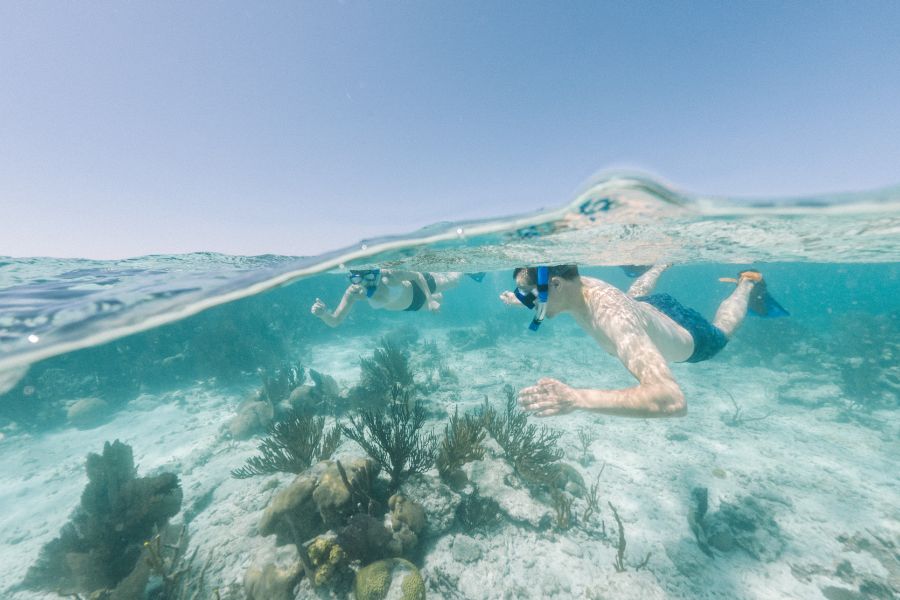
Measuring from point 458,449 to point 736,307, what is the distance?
6069 millimetres

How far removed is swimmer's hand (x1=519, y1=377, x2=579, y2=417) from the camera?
2.63m

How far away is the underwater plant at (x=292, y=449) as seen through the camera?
6.54m

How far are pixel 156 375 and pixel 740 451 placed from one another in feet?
73.1

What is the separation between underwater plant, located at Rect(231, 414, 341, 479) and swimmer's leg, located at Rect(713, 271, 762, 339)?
7.89 m

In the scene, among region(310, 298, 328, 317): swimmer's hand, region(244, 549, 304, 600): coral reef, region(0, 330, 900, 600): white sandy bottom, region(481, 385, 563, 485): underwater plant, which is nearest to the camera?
region(244, 549, 304, 600): coral reef

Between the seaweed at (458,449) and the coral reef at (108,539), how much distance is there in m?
4.30

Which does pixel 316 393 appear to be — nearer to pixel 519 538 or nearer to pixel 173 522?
pixel 173 522

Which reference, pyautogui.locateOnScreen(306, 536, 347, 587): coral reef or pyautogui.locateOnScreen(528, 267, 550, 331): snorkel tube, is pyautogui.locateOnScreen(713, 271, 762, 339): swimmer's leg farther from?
pyautogui.locateOnScreen(306, 536, 347, 587): coral reef

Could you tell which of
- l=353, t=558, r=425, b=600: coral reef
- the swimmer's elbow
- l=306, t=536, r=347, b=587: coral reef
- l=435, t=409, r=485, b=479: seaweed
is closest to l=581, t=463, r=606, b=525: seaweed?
l=435, t=409, r=485, b=479: seaweed

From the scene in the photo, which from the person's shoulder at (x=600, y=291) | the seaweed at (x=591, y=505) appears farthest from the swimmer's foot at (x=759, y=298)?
the seaweed at (x=591, y=505)

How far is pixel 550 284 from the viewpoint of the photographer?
4.26 m

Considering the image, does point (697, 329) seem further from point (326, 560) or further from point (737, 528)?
point (326, 560)

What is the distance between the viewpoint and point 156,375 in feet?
52.3

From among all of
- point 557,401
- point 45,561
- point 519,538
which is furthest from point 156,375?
point 557,401
